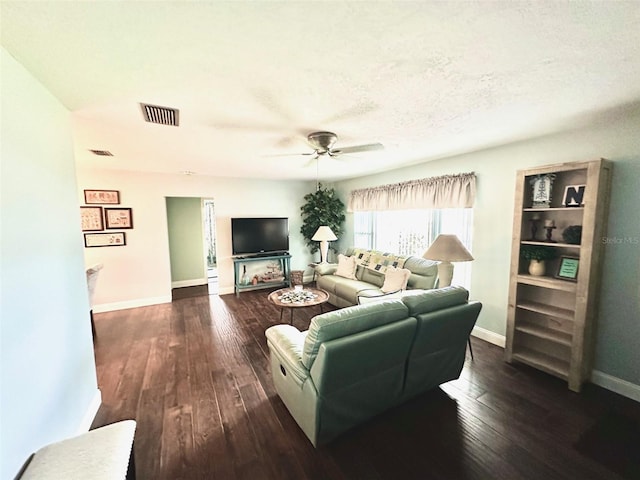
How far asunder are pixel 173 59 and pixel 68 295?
1.68 meters

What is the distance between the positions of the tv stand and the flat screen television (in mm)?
145

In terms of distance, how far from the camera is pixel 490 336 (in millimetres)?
3227

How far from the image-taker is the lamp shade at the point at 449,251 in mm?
2877

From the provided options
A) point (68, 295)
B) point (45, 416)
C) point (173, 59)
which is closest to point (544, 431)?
point (45, 416)

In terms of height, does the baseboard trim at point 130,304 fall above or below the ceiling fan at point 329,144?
below

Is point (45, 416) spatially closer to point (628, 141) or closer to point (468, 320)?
point (468, 320)

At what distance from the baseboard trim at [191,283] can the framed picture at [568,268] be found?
6413 mm

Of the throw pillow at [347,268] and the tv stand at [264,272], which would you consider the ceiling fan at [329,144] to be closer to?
the throw pillow at [347,268]

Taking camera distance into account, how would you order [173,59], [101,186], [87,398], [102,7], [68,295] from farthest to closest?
1. [101,186]
2. [87,398]
3. [68,295]
4. [173,59]
5. [102,7]

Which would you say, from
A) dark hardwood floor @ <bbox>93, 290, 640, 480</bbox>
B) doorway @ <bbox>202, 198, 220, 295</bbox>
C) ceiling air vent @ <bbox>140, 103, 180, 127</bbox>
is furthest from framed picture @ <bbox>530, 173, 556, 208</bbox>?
doorway @ <bbox>202, 198, 220, 295</bbox>

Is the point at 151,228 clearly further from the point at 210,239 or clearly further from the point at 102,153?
the point at 210,239

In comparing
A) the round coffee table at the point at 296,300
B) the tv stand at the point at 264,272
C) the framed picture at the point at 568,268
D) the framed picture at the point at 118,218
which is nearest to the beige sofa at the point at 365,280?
the round coffee table at the point at 296,300

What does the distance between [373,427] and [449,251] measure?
6.29ft

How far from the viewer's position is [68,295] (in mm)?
1774
